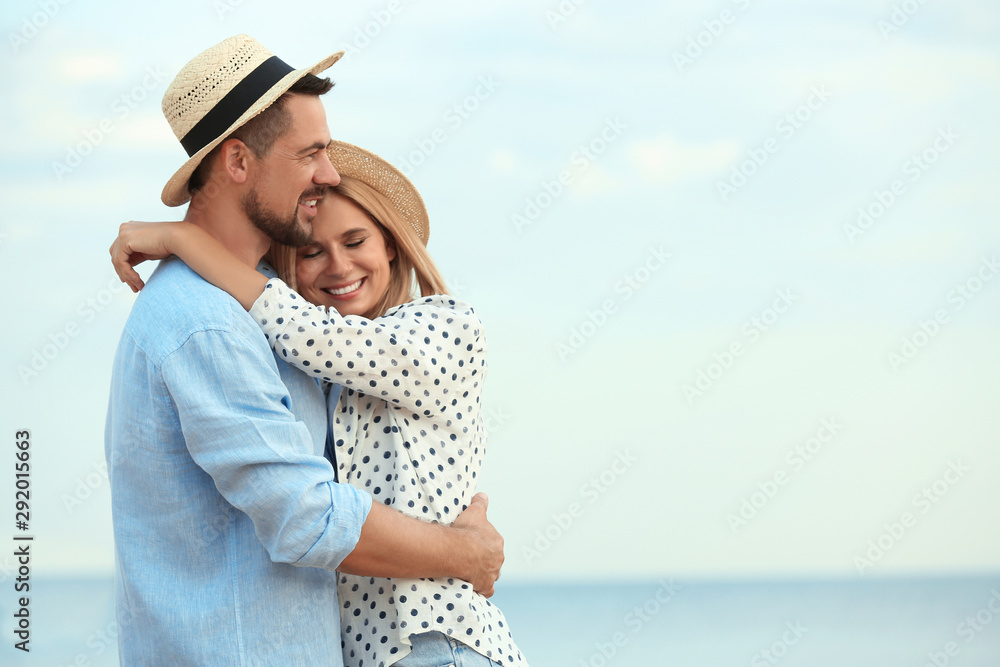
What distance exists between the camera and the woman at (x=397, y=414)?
1.58 meters

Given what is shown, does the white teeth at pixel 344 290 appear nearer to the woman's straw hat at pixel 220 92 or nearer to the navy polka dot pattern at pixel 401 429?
the navy polka dot pattern at pixel 401 429

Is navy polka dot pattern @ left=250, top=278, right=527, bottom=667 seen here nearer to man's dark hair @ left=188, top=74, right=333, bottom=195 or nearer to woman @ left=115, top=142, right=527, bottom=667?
woman @ left=115, top=142, right=527, bottom=667

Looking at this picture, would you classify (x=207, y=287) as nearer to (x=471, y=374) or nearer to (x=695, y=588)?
A: (x=471, y=374)

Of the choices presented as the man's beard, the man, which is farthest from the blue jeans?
the man's beard

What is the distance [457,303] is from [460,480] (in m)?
0.34

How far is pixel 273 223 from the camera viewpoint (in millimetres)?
1725

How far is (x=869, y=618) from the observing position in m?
9.05

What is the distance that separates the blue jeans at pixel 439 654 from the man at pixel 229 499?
11 centimetres

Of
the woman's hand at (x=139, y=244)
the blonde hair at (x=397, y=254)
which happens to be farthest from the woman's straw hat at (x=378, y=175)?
the woman's hand at (x=139, y=244)

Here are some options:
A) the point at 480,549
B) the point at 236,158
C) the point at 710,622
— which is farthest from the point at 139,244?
the point at 710,622

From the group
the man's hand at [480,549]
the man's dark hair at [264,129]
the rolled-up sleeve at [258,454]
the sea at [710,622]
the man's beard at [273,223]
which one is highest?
the man's dark hair at [264,129]

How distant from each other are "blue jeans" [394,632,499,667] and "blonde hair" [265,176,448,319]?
30.4 inches

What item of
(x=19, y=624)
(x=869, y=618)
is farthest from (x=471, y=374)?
(x=869, y=618)

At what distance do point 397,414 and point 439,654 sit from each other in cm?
42
